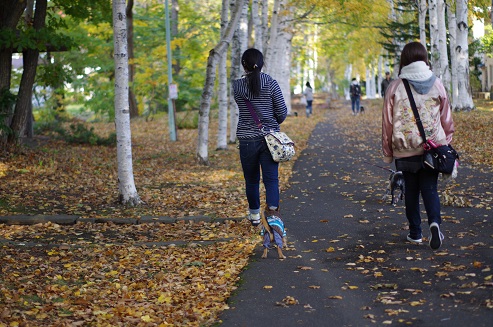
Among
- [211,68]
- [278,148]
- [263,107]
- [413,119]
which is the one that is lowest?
[278,148]

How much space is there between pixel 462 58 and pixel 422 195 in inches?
974

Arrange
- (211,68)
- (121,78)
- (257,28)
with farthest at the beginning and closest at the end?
(257,28) < (211,68) < (121,78)

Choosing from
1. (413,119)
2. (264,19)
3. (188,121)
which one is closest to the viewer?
(413,119)

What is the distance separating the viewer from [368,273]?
6742 mm

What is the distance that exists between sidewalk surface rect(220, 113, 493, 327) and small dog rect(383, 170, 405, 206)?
16cm

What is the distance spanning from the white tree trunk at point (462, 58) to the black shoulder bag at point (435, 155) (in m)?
23.7

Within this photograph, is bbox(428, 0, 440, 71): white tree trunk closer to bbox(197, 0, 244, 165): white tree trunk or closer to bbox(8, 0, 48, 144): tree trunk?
bbox(197, 0, 244, 165): white tree trunk

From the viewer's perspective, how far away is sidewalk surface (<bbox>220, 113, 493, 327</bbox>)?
549 cm

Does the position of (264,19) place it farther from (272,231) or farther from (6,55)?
(272,231)

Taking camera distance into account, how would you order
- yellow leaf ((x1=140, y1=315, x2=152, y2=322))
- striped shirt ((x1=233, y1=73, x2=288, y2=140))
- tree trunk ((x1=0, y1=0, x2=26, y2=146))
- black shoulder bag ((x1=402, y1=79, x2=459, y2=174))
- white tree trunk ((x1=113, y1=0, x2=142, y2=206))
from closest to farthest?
yellow leaf ((x1=140, y1=315, x2=152, y2=322))
black shoulder bag ((x1=402, y1=79, x2=459, y2=174))
striped shirt ((x1=233, y1=73, x2=288, y2=140))
white tree trunk ((x1=113, y1=0, x2=142, y2=206))
tree trunk ((x1=0, y1=0, x2=26, y2=146))

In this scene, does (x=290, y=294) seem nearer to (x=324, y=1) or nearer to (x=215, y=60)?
(x=215, y=60)

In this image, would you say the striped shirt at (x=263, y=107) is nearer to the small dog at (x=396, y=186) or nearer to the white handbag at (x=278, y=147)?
the white handbag at (x=278, y=147)

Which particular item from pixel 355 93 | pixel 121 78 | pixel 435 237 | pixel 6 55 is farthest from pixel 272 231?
pixel 355 93

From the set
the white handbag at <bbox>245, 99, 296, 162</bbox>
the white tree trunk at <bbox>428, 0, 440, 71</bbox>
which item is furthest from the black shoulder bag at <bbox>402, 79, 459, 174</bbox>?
the white tree trunk at <bbox>428, 0, 440, 71</bbox>
